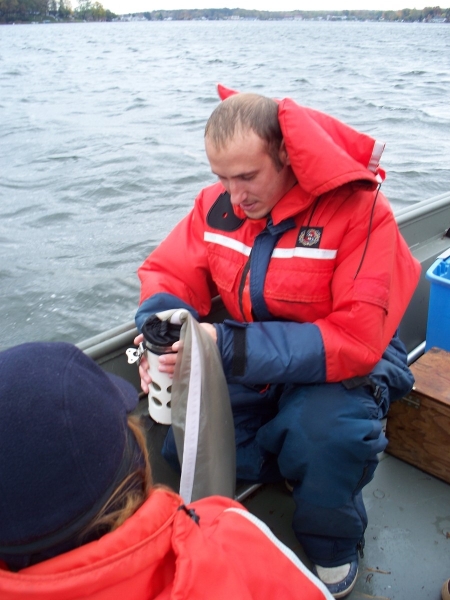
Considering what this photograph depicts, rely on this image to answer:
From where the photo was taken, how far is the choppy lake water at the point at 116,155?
457cm

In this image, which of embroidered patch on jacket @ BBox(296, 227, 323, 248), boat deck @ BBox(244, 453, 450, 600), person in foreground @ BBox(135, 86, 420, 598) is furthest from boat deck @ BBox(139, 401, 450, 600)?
embroidered patch on jacket @ BBox(296, 227, 323, 248)

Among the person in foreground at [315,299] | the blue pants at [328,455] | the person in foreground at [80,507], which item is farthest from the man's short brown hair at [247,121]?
the person in foreground at [80,507]

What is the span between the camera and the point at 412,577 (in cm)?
187

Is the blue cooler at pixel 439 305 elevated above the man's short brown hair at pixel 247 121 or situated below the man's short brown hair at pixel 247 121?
below

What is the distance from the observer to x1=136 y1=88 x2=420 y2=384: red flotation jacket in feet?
5.46

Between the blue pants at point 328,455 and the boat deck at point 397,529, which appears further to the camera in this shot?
the boat deck at point 397,529

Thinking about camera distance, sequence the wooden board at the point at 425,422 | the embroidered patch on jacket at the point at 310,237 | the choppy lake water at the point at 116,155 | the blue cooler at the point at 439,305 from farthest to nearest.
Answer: the choppy lake water at the point at 116,155, the blue cooler at the point at 439,305, the wooden board at the point at 425,422, the embroidered patch on jacket at the point at 310,237

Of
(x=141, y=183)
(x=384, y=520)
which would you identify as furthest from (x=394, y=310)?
(x=141, y=183)

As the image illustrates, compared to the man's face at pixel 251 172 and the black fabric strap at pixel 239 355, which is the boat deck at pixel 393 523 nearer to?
the black fabric strap at pixel 239 355

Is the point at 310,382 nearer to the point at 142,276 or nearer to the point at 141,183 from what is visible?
the point at 142,276

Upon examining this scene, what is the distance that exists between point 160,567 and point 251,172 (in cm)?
115

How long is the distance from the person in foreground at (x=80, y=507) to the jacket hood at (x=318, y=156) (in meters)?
0.95

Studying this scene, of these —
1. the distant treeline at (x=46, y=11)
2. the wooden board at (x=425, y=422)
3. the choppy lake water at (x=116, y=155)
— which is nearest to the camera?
the wooden board at (x=425, y=422)

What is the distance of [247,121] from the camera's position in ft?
5.57
